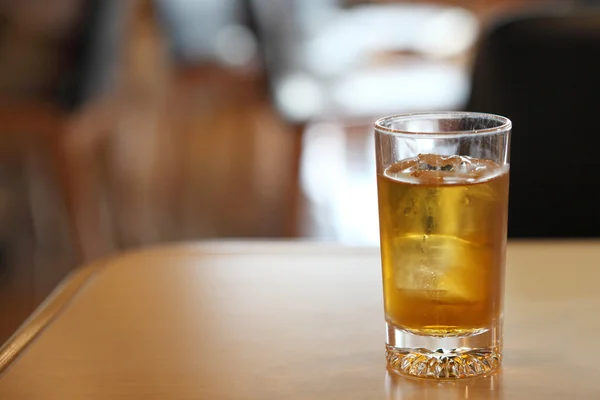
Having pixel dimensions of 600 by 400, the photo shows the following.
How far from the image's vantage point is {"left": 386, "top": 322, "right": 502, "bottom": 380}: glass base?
1.99ft

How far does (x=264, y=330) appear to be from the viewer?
0.71 m

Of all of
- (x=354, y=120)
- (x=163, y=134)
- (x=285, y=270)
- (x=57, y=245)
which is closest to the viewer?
(x=285, y=270)

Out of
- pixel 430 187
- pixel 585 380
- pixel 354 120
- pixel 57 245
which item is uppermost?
pixel 430 187

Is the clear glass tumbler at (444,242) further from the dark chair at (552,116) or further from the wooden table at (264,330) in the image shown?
the dark chair at (552,116)

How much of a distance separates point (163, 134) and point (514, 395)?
10.3ft

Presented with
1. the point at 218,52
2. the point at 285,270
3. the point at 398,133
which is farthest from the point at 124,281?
the point at 218,52

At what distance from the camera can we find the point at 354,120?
2906 mm

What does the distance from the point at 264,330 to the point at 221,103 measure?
333 centimetres

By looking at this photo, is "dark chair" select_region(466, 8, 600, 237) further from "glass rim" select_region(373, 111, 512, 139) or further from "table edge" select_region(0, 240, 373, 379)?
"glass rim" select_region(373, 111, 512, 139)

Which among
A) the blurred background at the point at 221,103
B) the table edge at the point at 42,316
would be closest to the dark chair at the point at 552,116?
the blurred background at the point at 221,103

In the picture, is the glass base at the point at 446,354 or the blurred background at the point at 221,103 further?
the blurred background at the point at 221,103

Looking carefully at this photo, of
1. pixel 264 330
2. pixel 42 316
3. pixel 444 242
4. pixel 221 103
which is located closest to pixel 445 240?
pixel 444 242

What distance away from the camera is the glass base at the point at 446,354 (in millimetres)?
607

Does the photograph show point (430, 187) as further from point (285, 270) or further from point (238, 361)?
point (285, 270)
